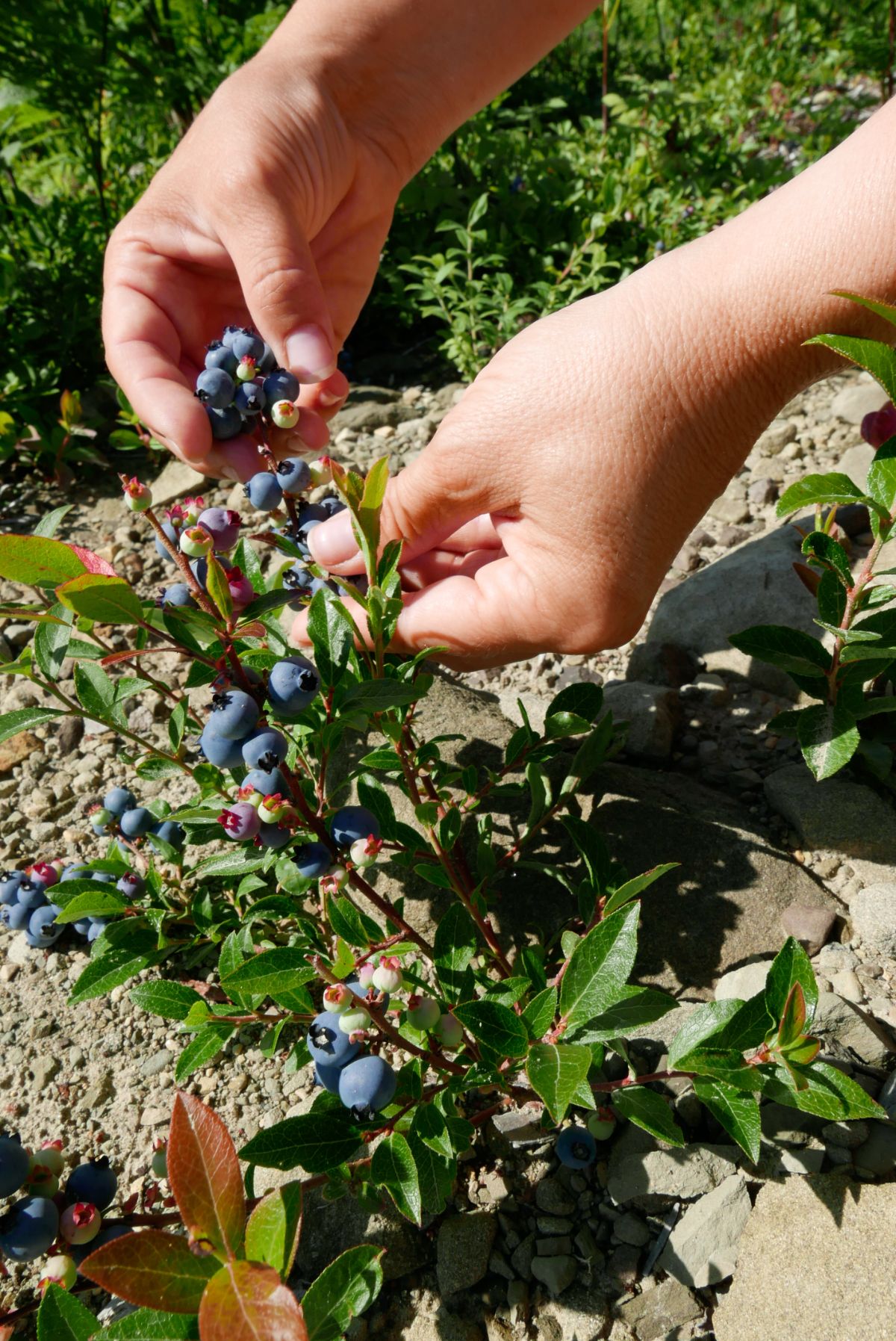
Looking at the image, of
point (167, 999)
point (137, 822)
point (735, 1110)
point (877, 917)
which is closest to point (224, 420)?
point (137, 822)

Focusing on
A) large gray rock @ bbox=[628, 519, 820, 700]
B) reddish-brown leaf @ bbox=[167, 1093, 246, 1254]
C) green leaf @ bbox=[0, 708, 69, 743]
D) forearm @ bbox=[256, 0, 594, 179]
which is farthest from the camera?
large gray rock @ bbox=[628, 519, 820, 700]

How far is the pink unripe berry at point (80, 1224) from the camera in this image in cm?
106

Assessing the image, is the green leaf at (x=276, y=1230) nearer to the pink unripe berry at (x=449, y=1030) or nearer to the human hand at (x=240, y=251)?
the pink unripe berry at (x=449, y=1030)

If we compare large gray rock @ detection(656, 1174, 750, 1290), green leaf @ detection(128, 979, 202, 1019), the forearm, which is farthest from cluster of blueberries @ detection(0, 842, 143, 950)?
the forearm

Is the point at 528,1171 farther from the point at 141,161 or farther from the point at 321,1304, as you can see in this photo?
the point at 141,161

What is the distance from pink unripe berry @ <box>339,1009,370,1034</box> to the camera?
1009mm

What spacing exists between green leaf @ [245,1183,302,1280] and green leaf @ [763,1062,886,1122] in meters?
0.53

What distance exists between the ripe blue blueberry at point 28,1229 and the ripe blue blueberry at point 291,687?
1.95ft

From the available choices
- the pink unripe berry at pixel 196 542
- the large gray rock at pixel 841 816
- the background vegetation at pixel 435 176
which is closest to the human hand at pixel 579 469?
the pink unripe berry at pixel 196 542

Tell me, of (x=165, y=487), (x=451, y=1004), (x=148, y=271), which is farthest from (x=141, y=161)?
(x=451, y=1004)

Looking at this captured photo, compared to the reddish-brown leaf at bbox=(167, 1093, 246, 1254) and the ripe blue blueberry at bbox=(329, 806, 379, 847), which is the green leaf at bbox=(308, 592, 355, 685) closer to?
the ripe blue blueberry at bbox=(329, 806, 379, 847)

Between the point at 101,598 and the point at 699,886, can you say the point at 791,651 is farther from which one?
the point at 101,598

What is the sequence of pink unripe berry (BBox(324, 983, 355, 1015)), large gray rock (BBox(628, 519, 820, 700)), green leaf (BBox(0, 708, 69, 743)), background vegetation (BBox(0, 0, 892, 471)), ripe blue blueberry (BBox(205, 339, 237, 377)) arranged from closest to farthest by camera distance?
pink unripe berry (BBox(324, 983, 355, 1015)), green leaf (BBox(0, 708, 69, 743)), ripe blue blueberry (BBox(205, 339, 237, 377)), large gray rock (BBox(628, 519, 820, 700)), background vegetation (BBox(0, 0, 892, 471))

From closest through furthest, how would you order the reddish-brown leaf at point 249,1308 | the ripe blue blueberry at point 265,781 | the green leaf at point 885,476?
the reddish-brown leaf at point 249,1308
the ripe blue blueberry at point 265,781
the green leaf at point 885,476
